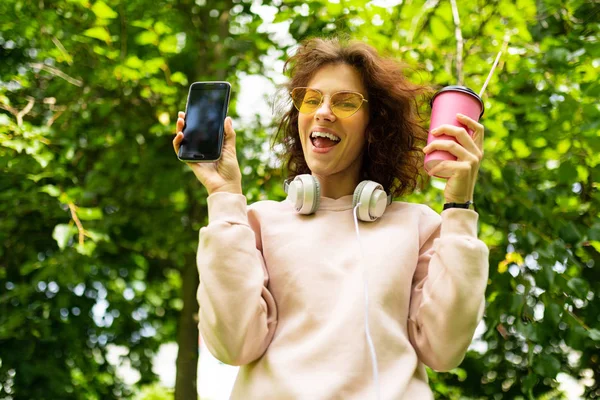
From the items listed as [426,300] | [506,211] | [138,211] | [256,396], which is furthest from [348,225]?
[138,211]

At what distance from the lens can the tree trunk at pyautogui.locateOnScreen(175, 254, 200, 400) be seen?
4.12 metres

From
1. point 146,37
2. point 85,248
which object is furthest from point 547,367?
point 146,37

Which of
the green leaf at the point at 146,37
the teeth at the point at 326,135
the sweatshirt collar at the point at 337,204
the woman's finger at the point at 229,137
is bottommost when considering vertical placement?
the green leaf at the point at 146,37

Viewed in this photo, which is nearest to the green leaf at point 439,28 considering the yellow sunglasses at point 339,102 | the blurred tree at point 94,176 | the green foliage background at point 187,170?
the green foliage background at point 187,170

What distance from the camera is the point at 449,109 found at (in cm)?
138

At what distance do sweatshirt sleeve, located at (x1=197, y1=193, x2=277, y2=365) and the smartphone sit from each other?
106mm

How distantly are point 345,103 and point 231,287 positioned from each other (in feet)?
1.66

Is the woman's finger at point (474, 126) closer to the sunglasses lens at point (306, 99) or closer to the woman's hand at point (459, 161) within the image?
the woman's hand at point (459, 161)

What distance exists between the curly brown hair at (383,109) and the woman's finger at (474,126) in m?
0.27

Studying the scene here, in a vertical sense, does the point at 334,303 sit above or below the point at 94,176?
above

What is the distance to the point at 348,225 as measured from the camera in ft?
4.93

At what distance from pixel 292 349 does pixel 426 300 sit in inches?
11.7

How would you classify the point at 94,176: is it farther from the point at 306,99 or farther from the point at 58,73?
the point at 306,99

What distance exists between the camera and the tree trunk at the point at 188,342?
4.12 metres
